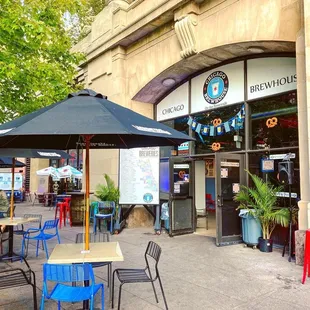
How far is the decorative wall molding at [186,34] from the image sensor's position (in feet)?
28.9

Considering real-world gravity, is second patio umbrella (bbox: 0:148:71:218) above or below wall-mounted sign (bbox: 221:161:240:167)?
above

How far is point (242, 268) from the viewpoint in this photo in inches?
226

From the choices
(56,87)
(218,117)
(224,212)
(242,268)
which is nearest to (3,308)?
(242,268)

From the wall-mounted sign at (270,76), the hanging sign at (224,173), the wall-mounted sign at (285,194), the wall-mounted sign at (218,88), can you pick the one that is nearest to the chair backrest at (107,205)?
the hanging sign at (224,173)

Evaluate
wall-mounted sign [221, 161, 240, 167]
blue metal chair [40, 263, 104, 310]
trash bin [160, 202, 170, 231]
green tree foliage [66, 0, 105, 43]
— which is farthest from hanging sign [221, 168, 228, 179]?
green tree foliage [66, 0, 105, 43]

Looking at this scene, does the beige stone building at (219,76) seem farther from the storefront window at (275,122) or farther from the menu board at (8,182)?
the menu board at (8,182)

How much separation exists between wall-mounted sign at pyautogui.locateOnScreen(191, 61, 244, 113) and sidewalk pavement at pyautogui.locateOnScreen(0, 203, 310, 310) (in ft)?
13.5

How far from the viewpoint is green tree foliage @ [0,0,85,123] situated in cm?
747

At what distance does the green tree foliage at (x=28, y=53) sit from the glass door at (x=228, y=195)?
203 inches

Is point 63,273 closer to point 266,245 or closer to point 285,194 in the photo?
point 266,245

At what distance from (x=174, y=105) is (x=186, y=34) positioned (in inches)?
103

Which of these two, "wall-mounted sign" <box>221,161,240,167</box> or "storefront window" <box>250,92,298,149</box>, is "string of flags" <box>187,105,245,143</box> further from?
"wall-mounted sign" <box>221,161,240,167</box>

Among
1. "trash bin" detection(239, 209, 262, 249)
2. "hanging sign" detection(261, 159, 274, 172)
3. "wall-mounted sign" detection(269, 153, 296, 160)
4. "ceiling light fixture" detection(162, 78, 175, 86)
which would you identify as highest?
"ceiling light fixture" detection(162, 78, 175, 86)

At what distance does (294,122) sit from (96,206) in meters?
6.25
